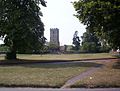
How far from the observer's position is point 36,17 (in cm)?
5028

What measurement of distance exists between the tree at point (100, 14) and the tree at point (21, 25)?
59.7 ft

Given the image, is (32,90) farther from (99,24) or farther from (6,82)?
(99,24)

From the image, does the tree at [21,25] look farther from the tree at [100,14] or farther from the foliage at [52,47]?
the foliage at [52,47]

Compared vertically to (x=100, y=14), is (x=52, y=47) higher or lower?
lower

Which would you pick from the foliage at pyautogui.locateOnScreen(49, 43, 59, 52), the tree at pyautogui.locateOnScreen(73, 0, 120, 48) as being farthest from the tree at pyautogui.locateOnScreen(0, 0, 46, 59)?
the foliage at pyautogui.locateOnScreen(49, 43, 59, 52)

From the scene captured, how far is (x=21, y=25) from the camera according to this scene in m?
47.1

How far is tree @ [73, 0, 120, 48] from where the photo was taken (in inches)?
941

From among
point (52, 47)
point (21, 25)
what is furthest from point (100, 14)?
point (52, 47)

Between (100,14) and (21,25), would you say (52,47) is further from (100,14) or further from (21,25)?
(100,14)

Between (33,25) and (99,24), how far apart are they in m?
22.0

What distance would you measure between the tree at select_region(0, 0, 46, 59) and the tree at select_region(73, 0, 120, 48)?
1818cm

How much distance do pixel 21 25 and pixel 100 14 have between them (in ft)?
75.8

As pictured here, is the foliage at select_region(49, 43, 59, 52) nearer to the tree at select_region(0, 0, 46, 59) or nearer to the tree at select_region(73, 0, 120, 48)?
the tree at select_region(0, 0, 46, 59)

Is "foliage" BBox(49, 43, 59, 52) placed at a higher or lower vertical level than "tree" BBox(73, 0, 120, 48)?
lower
